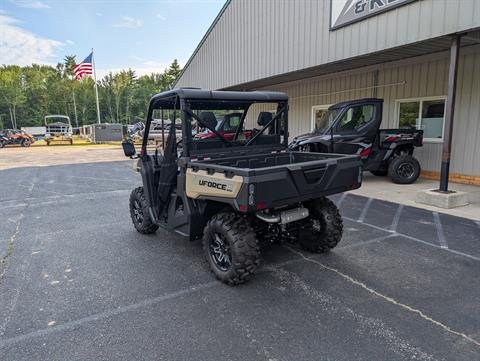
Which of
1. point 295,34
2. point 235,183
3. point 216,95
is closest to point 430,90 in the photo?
point 295,34

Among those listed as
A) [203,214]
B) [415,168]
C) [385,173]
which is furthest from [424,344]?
[385,173]

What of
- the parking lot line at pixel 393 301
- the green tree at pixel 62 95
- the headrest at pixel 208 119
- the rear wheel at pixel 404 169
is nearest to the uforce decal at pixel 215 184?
the headrest at pixel 208 119

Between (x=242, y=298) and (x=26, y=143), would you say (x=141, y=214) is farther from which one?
(x=26, y=143)

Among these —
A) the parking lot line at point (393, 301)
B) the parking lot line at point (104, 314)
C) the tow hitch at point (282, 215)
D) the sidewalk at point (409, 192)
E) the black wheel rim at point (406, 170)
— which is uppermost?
the tow hitch at point (282, 215)

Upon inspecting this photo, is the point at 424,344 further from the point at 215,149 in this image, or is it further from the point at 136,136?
the point at 136,136

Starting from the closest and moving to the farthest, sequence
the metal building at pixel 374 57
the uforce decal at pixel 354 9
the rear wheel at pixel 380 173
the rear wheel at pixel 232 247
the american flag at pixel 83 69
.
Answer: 1. the rear wheel at pixel 232 247
2. the metal building at pixel 374 57
3. the uforce decal at pixel 354 9
4. the rear wheel at pixel 380 173
5. the american flag at pixel 83 69

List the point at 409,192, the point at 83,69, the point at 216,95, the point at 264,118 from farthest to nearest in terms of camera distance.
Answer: the point at 83,69, the point at 409,192, the point at 264,118, the point at 216,95

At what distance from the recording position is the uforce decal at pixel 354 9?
24.6ft

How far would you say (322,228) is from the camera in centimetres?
418

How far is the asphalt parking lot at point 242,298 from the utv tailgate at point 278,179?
0.95 m

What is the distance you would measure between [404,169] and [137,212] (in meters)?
7.18

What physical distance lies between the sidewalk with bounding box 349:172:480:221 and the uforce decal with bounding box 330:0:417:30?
4.17m

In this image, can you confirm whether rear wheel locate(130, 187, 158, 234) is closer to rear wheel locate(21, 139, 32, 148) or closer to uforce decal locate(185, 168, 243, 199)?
uforce decal locate(185, 168, 243, 199)

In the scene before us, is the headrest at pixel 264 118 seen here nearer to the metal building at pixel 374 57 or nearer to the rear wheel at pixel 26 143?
the metal building at pixel 374 57
